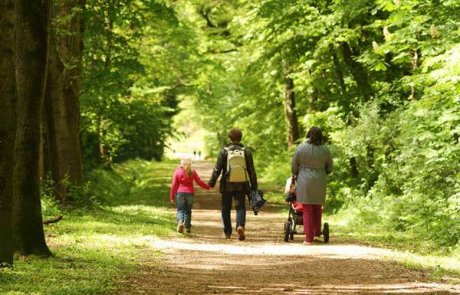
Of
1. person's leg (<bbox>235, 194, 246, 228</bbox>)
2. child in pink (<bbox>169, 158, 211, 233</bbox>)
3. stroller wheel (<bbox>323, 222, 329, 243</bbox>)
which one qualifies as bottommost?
stroller wheel (<bbox>323, 222, 329, 243</bbox>)

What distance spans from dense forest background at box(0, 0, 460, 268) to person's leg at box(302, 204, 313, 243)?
2181 mm

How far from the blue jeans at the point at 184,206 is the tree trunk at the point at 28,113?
17.2 feet

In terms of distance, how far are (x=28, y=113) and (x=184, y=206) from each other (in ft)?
19.1

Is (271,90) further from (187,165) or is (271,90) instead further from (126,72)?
(187,165)

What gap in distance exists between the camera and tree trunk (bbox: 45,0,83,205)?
17734mm

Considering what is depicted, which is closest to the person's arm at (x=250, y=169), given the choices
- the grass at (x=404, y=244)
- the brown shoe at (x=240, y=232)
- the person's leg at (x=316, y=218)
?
the brown shoe at (x=240, y=232)

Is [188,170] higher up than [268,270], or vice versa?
[188,170]

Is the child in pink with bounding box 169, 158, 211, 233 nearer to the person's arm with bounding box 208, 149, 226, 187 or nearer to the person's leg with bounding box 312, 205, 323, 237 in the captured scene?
the person's arm with bounding box 208, 149, 226, 187

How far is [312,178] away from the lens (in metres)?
14.0

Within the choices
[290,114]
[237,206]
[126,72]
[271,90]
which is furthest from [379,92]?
[271,90]

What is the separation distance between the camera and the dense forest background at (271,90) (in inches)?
398

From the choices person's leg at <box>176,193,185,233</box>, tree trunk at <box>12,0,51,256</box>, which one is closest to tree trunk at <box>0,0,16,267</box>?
tree trunk at <box>12,0,51,256</box>

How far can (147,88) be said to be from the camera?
34.6 meters

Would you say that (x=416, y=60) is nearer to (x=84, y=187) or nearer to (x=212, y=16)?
(x=84, y=187)
